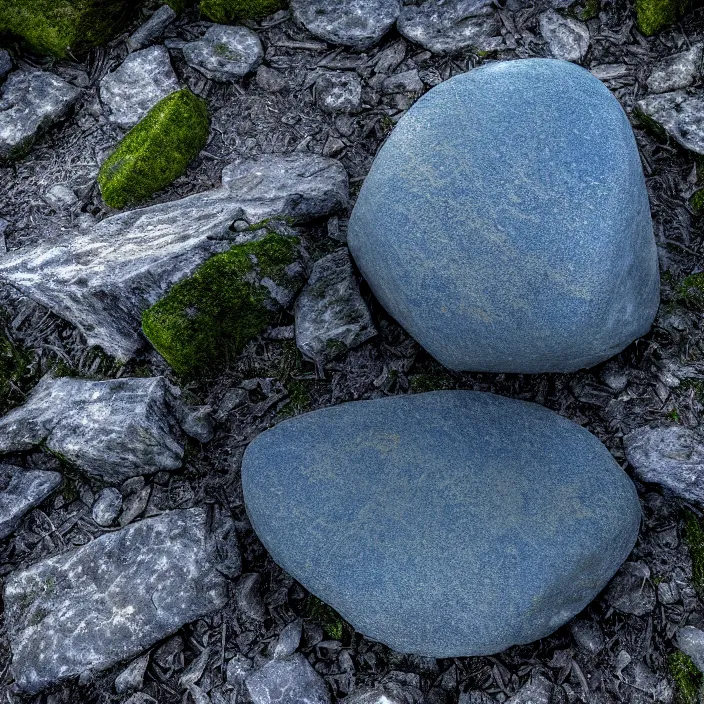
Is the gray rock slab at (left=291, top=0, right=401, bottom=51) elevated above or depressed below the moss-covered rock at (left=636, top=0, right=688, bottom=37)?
above

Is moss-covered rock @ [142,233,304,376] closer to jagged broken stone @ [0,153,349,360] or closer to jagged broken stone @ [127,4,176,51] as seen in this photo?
jagged broken stone @ [0,153,349,360]


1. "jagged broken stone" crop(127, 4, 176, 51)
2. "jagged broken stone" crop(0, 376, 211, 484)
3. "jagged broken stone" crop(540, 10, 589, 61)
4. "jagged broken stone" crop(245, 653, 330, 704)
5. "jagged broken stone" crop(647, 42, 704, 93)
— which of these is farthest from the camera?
"jagged broken stone" crop(127, 4, 176, 51)

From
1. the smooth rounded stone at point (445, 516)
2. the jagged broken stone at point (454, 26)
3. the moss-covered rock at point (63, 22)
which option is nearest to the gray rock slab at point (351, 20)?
the jagged broken stone at point (454, 26)

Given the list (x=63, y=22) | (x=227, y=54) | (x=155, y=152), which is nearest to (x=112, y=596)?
(x=155, y=152)

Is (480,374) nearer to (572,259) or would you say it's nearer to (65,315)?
(572,259)

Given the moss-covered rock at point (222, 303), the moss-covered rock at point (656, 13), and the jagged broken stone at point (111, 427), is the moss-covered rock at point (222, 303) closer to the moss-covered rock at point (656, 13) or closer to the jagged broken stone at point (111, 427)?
the jagged broken stone at point (111, 427)

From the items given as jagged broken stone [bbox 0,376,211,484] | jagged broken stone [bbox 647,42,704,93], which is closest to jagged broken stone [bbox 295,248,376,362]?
jagged broken stone [bbox 0,376,211,484]

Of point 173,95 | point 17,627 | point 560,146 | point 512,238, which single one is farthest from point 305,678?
point 173,95
